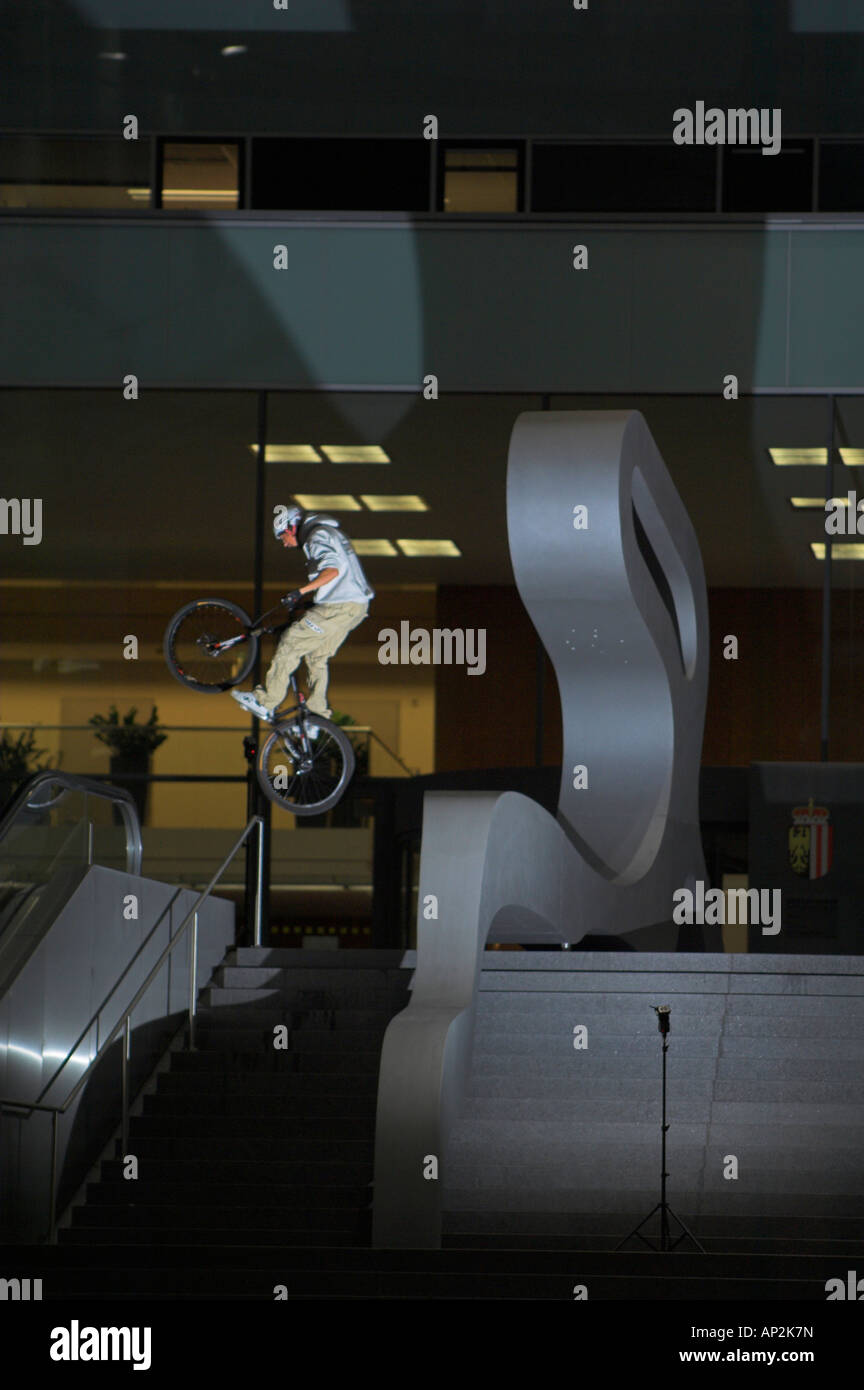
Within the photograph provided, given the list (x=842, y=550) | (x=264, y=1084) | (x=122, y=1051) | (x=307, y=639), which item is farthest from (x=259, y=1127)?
(x=842, y=550)

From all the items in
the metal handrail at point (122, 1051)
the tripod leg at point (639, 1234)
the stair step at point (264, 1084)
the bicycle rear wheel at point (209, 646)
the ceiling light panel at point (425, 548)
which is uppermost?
the ceiling light panel at point (425, 548)

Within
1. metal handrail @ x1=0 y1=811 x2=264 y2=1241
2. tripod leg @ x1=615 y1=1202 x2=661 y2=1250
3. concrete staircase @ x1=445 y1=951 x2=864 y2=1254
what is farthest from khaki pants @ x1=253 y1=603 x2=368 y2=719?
tripod leg @ x1=615 y1=1202 x2=661 y2=1250

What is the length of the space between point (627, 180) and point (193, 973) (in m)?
10.1

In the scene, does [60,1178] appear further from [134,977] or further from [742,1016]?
[742,1016]

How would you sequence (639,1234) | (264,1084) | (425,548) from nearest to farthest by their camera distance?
(639,1234)
(264,1084)
(425,548)

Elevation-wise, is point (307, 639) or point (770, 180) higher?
point (770, 180)

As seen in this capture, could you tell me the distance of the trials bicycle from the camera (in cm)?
1338

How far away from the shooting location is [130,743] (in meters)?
18.2

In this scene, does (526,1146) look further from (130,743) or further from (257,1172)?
(130,743)

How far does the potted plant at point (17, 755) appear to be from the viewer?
18141mm

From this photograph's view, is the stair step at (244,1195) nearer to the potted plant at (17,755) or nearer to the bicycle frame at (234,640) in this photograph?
the bicycle frame at (234,640)

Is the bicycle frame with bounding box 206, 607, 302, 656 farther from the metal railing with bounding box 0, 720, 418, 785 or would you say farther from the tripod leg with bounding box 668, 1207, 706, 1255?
the tripod leg with bounding box 668, 1207, 706, 1255

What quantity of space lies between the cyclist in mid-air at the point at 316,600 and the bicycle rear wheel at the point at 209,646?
0.20 metres

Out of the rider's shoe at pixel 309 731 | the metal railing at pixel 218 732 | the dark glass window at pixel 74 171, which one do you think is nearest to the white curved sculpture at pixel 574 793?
the rider's shoe at pixel 309 731
